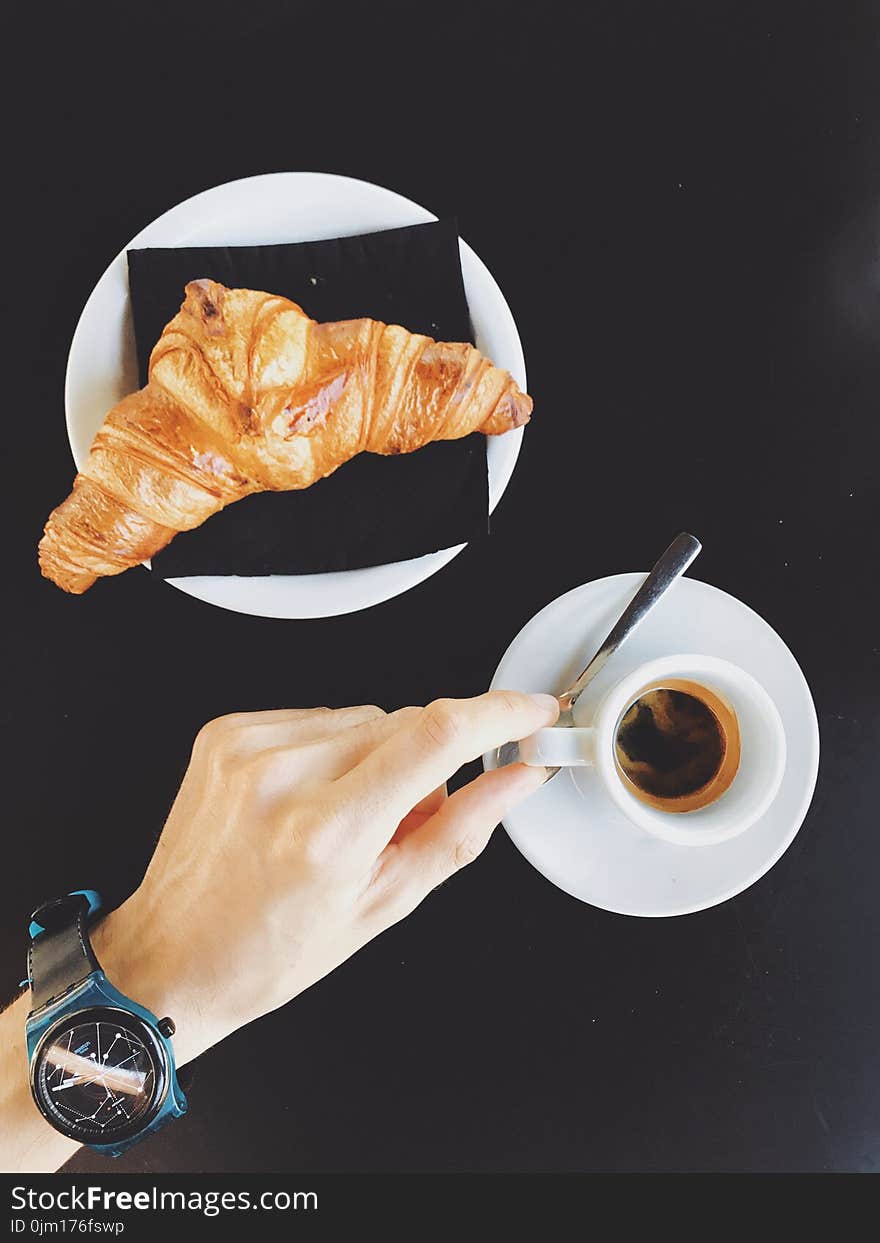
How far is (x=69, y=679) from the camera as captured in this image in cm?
100

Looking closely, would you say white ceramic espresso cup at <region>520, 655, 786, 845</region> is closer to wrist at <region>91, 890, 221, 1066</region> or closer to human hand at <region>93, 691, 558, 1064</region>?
human hand at <region>93, 691, 558, 1064</region>

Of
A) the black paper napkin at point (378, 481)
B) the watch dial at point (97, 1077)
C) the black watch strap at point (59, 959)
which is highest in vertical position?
the black paper napkin at point (378, 481)

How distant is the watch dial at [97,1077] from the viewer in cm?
76

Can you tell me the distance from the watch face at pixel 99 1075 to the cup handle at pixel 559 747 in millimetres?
379

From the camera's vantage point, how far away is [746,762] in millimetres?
826

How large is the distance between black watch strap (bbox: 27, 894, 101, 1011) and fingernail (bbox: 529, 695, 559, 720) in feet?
1.42

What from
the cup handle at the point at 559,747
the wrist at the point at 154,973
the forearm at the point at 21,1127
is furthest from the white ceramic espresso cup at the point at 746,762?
the forearm at the point at 21,1127

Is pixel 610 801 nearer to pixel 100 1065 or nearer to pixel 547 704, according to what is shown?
pixel 547 704

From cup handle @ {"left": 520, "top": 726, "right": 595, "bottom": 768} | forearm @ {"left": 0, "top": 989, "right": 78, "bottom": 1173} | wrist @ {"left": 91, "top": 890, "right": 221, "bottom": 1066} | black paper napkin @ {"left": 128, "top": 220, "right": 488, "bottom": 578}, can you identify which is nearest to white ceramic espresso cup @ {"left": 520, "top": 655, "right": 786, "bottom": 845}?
cup handle @ {"left": 520, "top": 726, "right": 595, "bottom": 768}

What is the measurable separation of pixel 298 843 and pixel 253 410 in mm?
385

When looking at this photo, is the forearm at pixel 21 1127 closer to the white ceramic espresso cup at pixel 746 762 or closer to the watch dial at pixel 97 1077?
the watch dial at pixel 97 1077

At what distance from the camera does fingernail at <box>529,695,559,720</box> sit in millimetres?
762

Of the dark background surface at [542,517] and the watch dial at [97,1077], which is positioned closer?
the watch dial at [97,1077]

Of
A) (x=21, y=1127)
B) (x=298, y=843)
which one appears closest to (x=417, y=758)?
(x=298, y=843)
